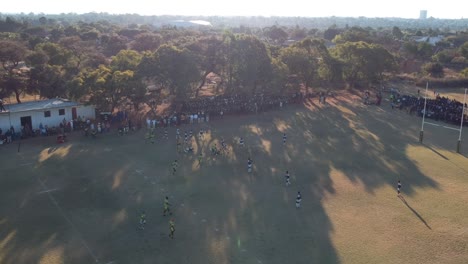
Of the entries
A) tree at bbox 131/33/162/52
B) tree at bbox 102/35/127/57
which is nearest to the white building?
tree at bbox 131/33/162/52

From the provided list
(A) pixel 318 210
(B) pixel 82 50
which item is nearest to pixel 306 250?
(A) pixel 318 210

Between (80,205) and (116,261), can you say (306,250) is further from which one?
(80,205)

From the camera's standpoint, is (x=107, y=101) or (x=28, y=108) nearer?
(x=28, y=108)

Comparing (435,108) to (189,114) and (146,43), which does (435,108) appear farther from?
(146,43)

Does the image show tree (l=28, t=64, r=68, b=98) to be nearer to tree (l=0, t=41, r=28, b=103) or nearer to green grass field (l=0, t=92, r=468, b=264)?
tree (l=0, t=41, r=28, b=103)

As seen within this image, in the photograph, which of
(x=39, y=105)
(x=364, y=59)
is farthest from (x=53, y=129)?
(x=364, y=59)

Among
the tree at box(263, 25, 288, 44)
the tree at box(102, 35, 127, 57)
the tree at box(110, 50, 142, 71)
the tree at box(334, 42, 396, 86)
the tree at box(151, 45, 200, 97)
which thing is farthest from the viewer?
the tree at box(263, 25, 288, 44)

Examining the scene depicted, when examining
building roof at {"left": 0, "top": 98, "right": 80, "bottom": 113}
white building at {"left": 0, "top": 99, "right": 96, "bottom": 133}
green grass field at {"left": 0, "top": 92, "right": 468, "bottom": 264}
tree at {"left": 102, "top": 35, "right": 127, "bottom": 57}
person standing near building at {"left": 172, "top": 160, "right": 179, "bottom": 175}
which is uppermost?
tree at {"left": 102, "top": 35, "right": 127, "bottom": 57}
